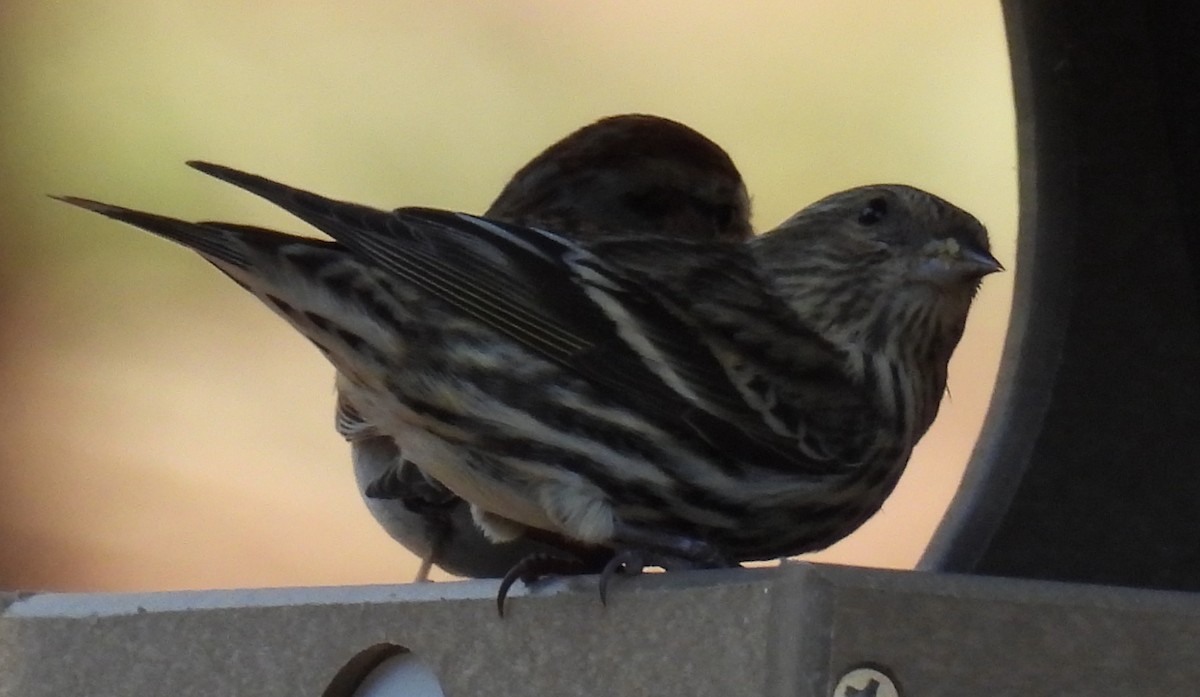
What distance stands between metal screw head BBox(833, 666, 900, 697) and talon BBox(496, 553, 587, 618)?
0.83 feet

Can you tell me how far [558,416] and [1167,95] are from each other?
1.94 ft

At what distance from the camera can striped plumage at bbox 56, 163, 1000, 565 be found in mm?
1279

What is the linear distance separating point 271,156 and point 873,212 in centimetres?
142

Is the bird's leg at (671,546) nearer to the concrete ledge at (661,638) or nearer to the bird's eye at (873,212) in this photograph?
the concrete ledge at (661,638)

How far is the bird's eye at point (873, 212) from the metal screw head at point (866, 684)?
2.18ft

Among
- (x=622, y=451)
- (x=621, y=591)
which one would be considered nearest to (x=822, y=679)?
(x=621, y=591)

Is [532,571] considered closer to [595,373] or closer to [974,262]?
[595,373]

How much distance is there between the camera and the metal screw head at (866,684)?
91 centimetres

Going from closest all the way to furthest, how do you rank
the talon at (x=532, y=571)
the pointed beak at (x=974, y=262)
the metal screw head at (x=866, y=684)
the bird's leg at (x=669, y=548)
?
the metal screw head at (x=866, y=684) < the talon at (x=532, y=571) < the bird's leg at (x=669, y=548) < the pointed beak at (x=974, y=262)

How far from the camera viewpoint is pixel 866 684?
0.91m

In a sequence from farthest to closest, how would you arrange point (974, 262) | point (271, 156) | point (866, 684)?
1. point (271, 156)
2. point (974, 262)
3. point (866, 684)

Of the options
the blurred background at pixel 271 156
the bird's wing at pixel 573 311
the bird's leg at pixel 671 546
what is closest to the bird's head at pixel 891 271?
the bird's wing at pixel 573 311

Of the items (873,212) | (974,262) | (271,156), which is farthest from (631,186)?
(271,156)

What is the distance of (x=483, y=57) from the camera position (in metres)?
2.70
